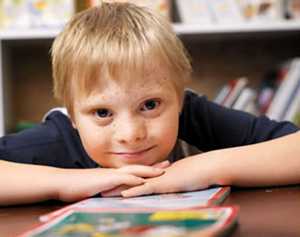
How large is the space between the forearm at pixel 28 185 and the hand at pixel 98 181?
14mm

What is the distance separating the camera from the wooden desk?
22.9 inches

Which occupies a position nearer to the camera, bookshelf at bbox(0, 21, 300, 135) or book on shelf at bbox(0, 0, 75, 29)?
book on shelf at bbox(0, 0, 75, 29)

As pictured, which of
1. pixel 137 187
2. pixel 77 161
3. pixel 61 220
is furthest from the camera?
pixel 77 161

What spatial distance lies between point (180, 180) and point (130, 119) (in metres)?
0.12

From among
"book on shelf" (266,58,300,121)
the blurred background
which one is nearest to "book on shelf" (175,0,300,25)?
the blurred background

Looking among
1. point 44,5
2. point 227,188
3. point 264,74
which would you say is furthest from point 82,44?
point 264,74

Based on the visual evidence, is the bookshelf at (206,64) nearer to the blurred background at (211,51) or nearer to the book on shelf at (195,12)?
the blurred background at (211,51)

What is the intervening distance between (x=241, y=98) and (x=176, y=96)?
972 millimetres

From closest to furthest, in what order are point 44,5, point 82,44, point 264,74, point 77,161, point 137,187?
1. point 137,187
2. point 82,44
3. point 77,161
4. point 44,5
5. point 264,74

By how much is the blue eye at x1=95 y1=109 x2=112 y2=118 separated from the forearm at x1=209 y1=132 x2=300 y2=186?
0.17m

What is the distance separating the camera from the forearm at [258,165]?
0.84 meters

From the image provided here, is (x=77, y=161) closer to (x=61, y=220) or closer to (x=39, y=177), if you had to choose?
(x=39, y=177)

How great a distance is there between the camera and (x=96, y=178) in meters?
0.82

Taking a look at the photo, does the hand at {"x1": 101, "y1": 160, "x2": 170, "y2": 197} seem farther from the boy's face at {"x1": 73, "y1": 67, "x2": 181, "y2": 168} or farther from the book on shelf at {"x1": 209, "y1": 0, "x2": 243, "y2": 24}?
the book on shelf at {"x1": 209, "y1": 0, "x2": 243, "y2": 24}
